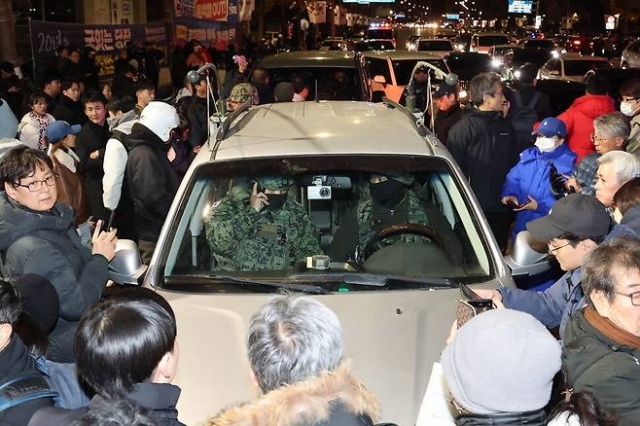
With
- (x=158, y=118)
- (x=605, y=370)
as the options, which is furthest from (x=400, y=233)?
(x=158, y=118)

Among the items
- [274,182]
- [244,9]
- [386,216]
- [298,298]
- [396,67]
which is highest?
[244,9]

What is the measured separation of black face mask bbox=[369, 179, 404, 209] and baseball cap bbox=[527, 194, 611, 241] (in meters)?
1.06

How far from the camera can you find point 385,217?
449 centimetres

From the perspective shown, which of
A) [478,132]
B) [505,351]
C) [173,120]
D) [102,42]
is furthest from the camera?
[102,42]

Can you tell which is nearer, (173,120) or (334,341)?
(334,341)

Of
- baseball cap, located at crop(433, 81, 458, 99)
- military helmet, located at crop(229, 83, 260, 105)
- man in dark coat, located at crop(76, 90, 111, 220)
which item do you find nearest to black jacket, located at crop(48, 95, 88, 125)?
man in dark coat, located at crop(76, 90, 111, 220)

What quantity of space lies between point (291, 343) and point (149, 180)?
3.62 meters

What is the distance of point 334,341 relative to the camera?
89.6 inches

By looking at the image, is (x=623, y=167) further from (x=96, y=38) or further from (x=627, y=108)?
(x=96, y=38)

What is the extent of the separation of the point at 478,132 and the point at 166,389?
469 cm

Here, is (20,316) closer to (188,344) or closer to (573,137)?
(188,344)

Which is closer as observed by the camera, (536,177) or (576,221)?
(576,221)

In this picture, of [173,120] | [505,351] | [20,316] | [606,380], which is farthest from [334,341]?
[173,120]

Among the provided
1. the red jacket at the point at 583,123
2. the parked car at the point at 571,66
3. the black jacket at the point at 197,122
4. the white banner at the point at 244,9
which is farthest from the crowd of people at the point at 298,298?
the white banner at the point at 244,9
